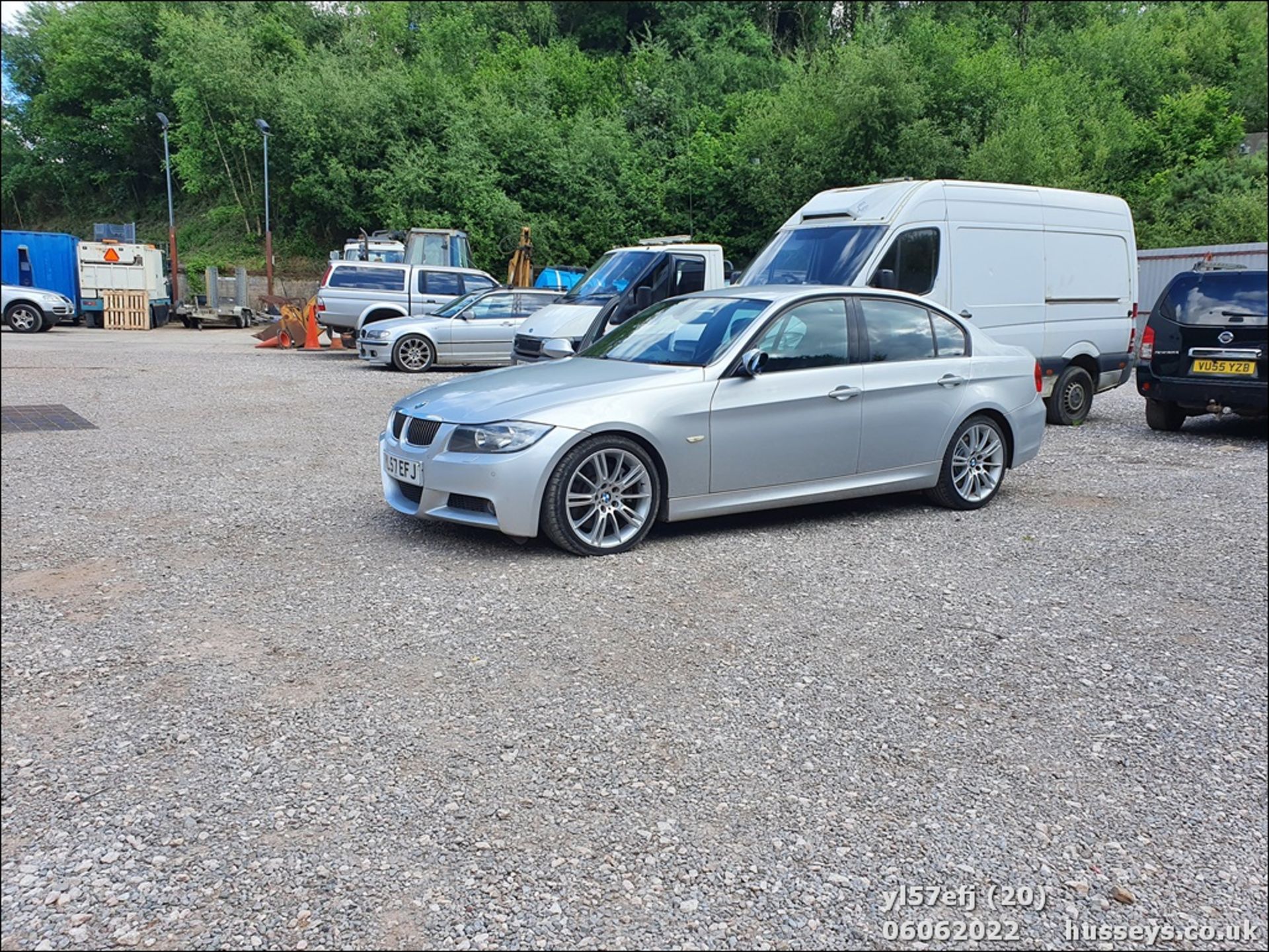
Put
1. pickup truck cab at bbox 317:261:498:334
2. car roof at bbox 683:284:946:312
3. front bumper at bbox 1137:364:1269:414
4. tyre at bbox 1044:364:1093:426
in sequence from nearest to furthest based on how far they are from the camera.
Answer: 1. car roof at bbox 683:284:946:312
2. front bumper at bbox 1137:364:1269:414
3. tyre at bbox 1044:364:1093:426
4. pickup truck cab at bbox 317:261:498:334

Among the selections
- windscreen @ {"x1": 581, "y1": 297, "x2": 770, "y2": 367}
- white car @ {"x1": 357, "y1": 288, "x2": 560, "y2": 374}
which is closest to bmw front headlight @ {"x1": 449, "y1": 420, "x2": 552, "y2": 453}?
windscreen @ {"x1": 581, "y1": 297, "x2": 770, "y2": 367}

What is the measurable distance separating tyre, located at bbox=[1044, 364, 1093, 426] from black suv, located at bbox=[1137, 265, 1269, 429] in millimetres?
1457

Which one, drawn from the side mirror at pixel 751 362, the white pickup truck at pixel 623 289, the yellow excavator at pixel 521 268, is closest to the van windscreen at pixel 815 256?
the white pickup truck at pixel 623 289

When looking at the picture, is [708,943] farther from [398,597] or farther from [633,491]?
[633,491]

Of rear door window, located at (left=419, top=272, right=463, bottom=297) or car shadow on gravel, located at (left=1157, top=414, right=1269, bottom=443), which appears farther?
rear door window, located at (left=419, top=272, right=463, bottom=297)

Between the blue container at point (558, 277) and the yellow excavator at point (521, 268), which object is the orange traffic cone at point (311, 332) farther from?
the yellow excavator at point (521, 268)

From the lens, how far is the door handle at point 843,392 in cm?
653

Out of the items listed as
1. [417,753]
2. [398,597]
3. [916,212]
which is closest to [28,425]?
[417,753]

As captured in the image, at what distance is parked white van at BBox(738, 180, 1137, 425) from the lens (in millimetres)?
10609

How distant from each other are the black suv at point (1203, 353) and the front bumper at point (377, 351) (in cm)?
1136

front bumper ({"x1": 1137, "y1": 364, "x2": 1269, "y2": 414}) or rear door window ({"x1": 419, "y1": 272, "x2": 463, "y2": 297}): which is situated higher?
rear door window ({"x1": 419, "y1": 272, "x2": 463, "y2": 297})

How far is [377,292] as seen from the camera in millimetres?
20562

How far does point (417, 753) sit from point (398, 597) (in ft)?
6.02

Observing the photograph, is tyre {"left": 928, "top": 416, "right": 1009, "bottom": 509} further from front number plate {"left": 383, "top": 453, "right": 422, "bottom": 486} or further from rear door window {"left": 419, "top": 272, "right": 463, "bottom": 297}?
rear door window {"left": 419, "top": 272, "right": 463, "bottom": 297}
